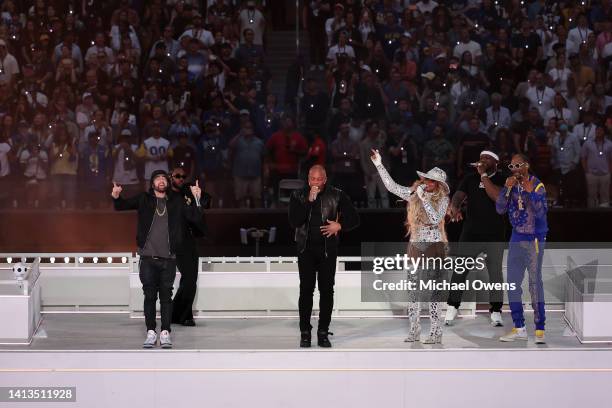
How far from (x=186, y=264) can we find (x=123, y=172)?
606 cm

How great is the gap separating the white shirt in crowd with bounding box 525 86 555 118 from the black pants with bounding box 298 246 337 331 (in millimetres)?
8607

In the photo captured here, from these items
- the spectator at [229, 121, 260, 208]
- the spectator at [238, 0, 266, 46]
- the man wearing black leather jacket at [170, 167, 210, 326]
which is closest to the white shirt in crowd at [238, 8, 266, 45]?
the spectator at [238, 0, 266, 46]

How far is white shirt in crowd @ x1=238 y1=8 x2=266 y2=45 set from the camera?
19094 millimetres

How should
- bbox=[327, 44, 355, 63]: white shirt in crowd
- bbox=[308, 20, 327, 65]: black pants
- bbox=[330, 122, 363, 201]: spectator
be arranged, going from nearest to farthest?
bbox=[330, 122, 363, 201]: spectator
bbox=[327, 44, 355, 63]: white shirt in crowd
bbox=[308, 20, 327, 65]: black pants

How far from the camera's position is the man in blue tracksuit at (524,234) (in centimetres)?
1047

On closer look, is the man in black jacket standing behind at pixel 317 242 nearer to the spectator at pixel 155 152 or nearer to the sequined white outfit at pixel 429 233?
the sequined white outfit at pixel 429 233

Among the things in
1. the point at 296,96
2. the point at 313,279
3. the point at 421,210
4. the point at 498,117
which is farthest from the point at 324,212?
the point at 498,117

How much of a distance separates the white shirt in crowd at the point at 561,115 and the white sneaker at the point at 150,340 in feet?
30.0

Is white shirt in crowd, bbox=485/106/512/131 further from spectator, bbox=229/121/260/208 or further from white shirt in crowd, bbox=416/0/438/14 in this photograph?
spectator, bbox=229/121/260/208

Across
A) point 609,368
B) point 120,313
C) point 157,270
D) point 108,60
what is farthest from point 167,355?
point 108,60

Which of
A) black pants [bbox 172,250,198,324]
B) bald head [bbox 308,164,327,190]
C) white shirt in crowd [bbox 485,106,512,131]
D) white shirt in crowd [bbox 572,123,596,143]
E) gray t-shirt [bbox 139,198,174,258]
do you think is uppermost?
white shirt in crowd [bbox 485,106,512,131]

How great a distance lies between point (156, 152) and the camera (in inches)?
682

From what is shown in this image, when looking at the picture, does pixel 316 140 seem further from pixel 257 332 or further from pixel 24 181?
pixel 257 332

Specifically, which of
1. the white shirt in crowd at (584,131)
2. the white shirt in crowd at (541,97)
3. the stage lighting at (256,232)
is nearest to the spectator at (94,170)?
the stage lighting at (256,232)
